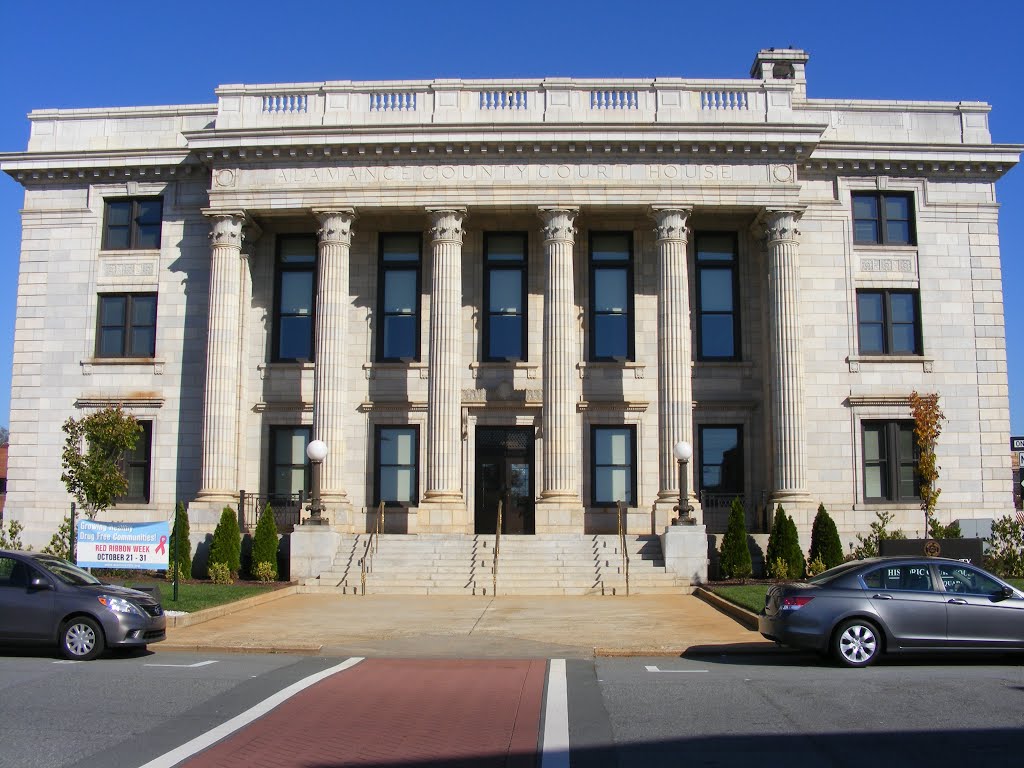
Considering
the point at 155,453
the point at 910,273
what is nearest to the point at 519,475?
the point at 155,453

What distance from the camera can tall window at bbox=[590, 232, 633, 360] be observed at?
33.3 meters

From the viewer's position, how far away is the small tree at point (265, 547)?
28.5m

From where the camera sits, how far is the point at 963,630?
14492 millimetres

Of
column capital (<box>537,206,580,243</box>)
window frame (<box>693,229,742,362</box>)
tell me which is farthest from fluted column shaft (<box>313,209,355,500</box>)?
window frame (<box>693,229,742,362</box>)

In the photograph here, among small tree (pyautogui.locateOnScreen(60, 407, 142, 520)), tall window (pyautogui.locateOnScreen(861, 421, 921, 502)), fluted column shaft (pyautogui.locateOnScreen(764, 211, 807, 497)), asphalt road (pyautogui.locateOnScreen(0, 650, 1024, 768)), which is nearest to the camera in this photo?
asphalt road (pyautogui.locateOnScreen(0, 650, 1024, 768))

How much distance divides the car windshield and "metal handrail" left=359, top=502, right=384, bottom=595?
34.9ft

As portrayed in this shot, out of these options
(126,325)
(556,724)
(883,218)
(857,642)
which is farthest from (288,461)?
(556,724)

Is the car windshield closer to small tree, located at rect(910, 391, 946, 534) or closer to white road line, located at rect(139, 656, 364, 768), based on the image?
white road line, located at rect(139, 656, 364, 768)

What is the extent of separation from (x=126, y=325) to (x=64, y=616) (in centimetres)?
2010

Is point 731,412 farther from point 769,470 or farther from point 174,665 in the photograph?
point 174,665

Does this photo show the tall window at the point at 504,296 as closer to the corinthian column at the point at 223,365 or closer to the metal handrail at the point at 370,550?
the metal handrail at the point at 370,550

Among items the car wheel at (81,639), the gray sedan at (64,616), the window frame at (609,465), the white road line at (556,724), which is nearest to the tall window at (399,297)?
the window frame at (609,465)

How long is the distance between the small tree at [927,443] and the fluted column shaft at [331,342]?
17215mm

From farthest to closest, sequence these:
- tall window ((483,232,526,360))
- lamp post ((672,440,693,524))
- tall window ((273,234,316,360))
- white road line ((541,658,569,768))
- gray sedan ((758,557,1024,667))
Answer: tall window ((273,234,316,360)), tall window ((483,232,526,360)), lamp post ((672,440,693,524)), gray sedan ((758,557,1024,667)), white road line ((541,658,569,768))
